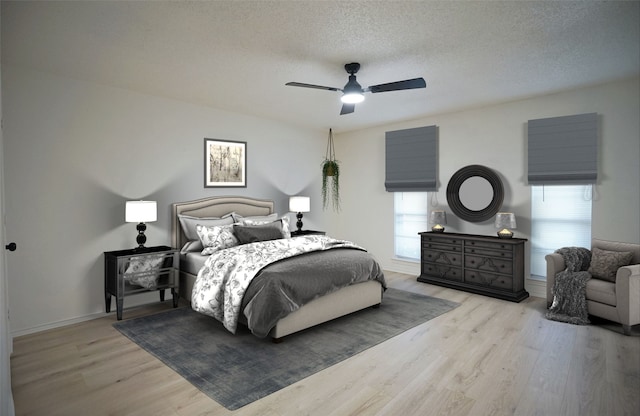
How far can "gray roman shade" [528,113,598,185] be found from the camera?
14.5 ft

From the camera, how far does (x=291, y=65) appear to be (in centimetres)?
359

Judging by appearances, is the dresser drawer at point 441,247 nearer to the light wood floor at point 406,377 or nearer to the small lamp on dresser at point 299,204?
the light wood floor at point 406,377

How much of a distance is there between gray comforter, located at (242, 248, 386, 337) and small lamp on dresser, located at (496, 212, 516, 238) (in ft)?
6.41

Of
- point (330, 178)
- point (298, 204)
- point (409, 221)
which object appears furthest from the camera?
point (330, 178)

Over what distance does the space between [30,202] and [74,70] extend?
1399mm

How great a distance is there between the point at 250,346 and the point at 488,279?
329 cm

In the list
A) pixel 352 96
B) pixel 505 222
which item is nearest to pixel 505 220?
pixel 505 222

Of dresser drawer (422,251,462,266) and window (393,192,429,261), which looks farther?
window (393,192,429,261)

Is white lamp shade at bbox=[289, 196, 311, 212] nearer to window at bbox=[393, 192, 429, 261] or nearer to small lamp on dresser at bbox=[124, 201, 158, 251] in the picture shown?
window at bbox=[393, 192, 429, 261]

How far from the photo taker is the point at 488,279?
4930mm

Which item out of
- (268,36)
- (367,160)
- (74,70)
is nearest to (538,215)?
(367,160)

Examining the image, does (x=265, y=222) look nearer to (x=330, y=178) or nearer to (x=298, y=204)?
(x=298, y=204)

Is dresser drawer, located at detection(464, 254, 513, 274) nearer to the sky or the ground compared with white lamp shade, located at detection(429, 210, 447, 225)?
nearer to the ground

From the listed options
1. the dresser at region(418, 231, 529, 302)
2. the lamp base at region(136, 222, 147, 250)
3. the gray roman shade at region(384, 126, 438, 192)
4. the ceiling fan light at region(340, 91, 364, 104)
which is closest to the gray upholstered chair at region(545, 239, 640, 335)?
the dresser at region(418, 231, 529, 302)
